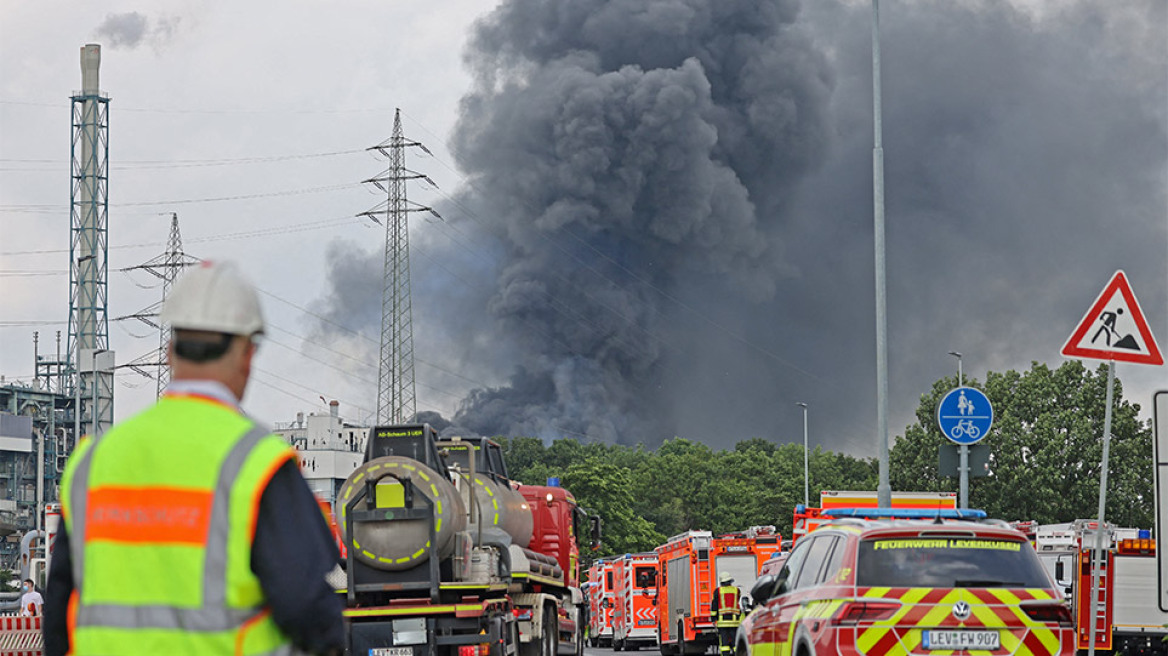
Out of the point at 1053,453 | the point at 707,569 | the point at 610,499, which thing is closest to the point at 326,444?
the point at 610,499

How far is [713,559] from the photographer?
118ft

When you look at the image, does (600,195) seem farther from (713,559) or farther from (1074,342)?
(1074,342)

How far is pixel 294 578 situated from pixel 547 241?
526ft

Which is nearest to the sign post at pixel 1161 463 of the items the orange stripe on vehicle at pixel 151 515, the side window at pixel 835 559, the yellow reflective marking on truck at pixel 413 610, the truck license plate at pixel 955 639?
the truck license plate at pixel 955 639

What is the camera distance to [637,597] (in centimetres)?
4859

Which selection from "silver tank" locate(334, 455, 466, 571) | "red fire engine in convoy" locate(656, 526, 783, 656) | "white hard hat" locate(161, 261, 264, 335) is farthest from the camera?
"red fire engine in convoy" locate(656, 526, 783, 656)

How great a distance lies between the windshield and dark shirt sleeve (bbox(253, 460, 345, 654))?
822 cm

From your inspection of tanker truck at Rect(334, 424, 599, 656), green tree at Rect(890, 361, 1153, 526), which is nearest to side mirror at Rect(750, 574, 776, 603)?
tanker truck at Rect(334, 424, 599, 656)

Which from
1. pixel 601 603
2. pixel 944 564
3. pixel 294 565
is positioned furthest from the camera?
pixel 601 603

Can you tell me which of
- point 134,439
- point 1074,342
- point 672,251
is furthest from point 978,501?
point 672,251

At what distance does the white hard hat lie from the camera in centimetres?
424

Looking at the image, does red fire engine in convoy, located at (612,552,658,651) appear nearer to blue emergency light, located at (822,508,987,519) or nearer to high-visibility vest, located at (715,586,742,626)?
high-visibility vest, located at (715,586,742,626)

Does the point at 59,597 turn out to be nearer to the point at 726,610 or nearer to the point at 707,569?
the point at 726,610

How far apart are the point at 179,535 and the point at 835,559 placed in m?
8.87
